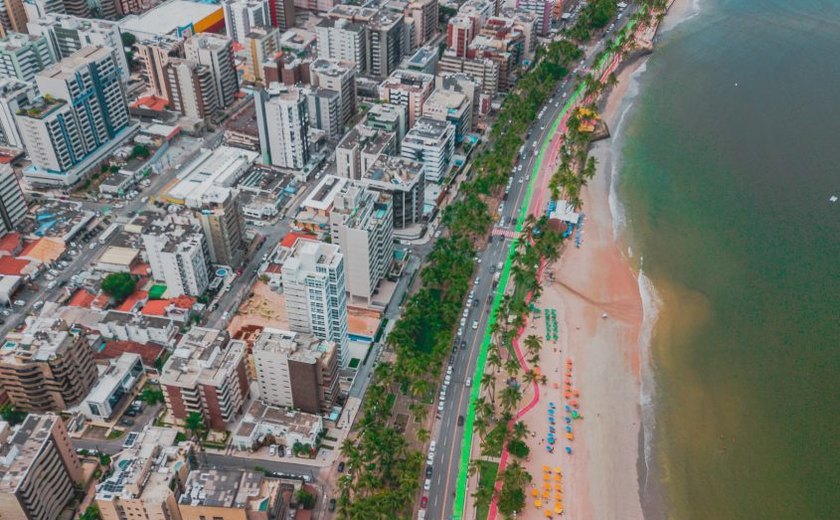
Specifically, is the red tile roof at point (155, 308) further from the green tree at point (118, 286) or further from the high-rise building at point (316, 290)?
the high-rise building at point (316, 290)

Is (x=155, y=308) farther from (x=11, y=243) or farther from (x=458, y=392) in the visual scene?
(x=458, y=392)

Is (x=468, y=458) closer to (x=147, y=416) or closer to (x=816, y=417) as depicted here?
(x=147, y=416)

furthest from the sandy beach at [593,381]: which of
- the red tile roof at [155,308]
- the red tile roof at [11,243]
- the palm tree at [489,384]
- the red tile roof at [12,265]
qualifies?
the red tile roof at [11,243]

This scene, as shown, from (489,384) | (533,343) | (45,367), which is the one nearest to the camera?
(45,367)

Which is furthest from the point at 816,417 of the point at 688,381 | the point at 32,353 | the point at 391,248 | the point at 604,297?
the point at 32,353

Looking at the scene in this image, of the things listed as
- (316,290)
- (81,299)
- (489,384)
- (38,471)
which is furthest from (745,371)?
(81,299)

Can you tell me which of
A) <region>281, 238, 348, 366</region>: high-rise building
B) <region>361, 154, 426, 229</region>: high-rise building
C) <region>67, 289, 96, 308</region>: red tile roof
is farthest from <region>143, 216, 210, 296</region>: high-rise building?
<region>361, 154, 426, 229</region>: high-rise building
